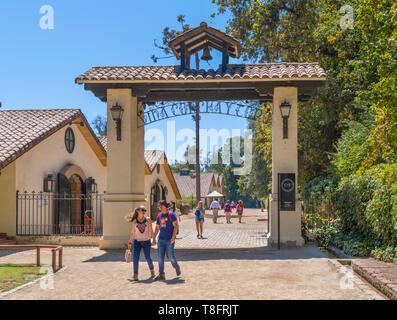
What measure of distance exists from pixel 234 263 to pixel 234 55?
7767mm

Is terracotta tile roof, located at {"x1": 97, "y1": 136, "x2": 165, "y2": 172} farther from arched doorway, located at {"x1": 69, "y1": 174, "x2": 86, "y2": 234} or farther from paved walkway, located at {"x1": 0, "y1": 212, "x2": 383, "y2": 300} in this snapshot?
paved walkway, located at {"x1": 0, "y1": 212, "x2": 383, "y2": 300}

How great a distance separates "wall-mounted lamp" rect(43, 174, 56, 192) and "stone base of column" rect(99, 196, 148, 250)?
554cm

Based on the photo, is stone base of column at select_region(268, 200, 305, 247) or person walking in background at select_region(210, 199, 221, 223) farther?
person walking in background at select_region(210, 199, 221, 223)

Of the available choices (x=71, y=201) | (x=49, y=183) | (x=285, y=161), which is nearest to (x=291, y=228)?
(x=285, y=161)

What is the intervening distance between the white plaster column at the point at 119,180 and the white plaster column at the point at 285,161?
4.27 metres

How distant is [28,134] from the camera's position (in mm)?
17609

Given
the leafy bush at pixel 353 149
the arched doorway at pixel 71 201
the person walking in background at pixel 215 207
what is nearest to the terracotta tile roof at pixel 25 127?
the arched doorway at pixel 71 201

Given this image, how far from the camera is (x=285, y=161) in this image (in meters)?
14.1

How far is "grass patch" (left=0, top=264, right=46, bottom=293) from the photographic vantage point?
28.7 feet

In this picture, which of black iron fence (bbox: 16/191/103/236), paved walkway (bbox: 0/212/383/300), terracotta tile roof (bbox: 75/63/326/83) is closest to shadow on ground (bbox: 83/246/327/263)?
paved walkway (bbox: 0/212/383/300)

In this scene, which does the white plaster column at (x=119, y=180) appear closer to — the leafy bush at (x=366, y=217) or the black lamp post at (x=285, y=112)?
the black lamp post at (x=285, y=112)

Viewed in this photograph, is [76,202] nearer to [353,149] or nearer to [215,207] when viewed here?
[215,207]
